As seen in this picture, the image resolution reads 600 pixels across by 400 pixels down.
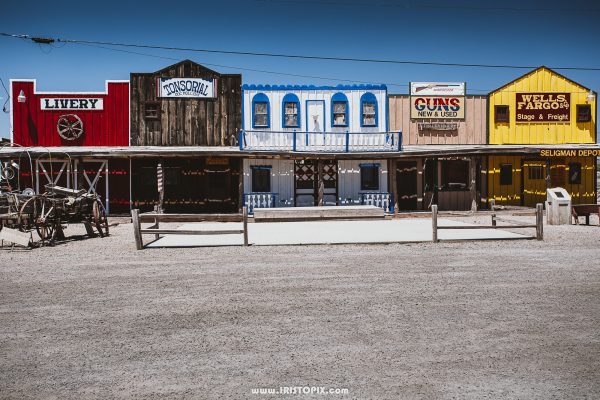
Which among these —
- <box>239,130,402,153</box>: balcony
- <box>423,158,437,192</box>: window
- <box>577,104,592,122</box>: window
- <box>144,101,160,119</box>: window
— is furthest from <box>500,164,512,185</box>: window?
<box>144,101,160,119</box>: window

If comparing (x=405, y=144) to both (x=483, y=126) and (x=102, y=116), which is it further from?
(x=102, y=116)

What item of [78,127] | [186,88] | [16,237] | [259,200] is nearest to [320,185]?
[259,200]

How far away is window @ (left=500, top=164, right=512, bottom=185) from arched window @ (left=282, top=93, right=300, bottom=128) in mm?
10808

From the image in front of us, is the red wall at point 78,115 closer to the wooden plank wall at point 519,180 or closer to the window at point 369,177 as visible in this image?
the window at point 369,177

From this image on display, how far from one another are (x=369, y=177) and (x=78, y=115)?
1461 cm

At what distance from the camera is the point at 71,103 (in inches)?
883

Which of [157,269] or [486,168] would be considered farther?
[486,168]

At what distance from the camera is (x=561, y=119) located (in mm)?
24203

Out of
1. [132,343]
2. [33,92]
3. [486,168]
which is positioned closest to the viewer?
[132,343]

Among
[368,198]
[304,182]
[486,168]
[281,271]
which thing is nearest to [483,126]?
[486,168]

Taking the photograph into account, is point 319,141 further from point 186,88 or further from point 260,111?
point 186,88

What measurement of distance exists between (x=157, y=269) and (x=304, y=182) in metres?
14.4

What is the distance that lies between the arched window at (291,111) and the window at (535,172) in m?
12.3

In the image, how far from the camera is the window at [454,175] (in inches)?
931
